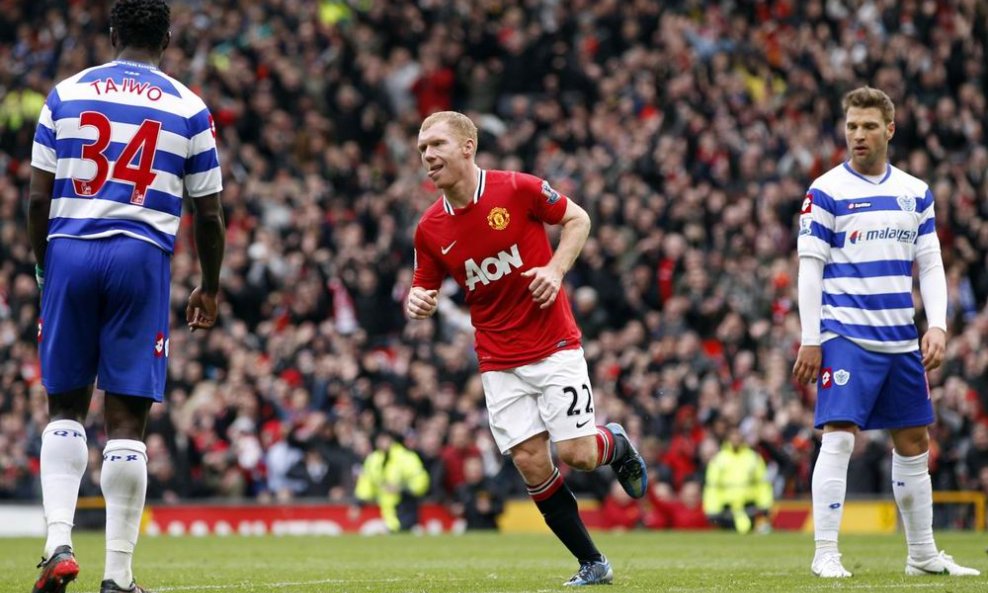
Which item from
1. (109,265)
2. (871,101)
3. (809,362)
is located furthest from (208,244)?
(871,101)

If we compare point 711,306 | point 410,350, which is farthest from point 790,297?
point 410,350

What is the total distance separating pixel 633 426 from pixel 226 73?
10.7 meters

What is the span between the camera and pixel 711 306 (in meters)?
20.7

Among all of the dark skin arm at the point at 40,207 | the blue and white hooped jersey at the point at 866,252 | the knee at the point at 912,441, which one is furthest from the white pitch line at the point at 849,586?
the dark skin arm at the point at 40,207

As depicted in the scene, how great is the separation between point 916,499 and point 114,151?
5094 mm

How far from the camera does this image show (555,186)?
2216 centimetres

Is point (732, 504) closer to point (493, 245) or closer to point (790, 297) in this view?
point (790, 297)

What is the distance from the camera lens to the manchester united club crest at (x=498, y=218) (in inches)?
341

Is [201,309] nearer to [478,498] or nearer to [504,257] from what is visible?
[504,257]

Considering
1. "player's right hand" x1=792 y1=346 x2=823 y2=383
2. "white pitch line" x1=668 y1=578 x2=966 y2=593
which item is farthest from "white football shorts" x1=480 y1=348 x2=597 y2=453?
"player's right hand" x1=792 y1=346 x2=823 y2=383

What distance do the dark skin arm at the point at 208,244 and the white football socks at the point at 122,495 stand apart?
70 cm

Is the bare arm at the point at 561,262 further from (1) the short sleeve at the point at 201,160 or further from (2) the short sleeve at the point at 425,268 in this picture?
(1) the short sleeve at the point at 201,160

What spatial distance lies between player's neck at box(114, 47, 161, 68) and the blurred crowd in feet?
42.8

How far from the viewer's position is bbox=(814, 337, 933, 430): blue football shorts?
8961 millimetres
